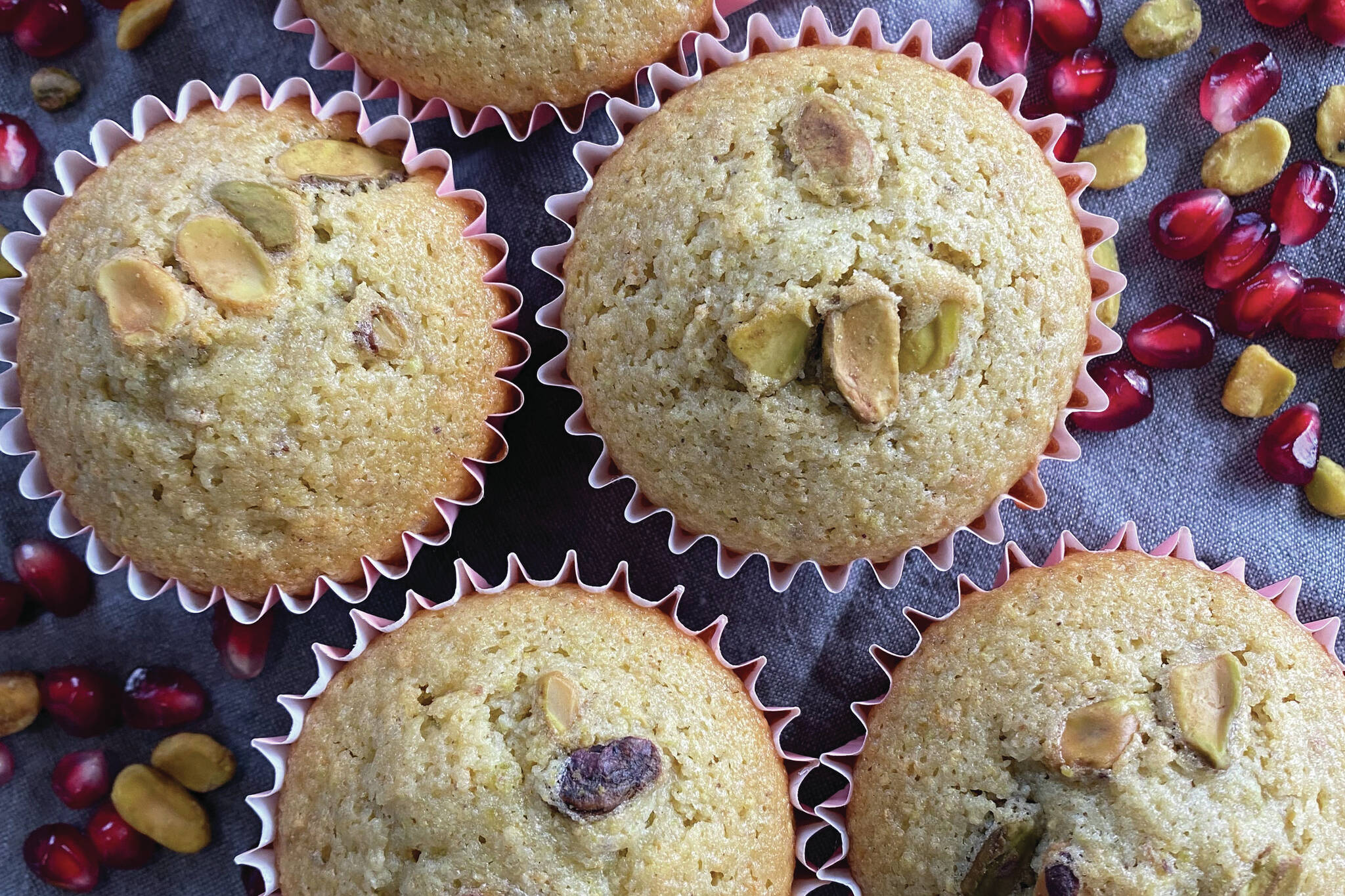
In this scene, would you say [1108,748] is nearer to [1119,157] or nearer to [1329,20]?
[1119,157]

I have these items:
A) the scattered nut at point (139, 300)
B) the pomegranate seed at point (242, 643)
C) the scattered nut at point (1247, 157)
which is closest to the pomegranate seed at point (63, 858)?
the pomegranate seed at point (242, 643)

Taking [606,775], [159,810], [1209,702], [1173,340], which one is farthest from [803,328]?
[159,810]

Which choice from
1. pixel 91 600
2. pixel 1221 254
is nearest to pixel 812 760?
pixel 1221 254

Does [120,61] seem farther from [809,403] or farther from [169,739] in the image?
[809,403]

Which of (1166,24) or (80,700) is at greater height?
(1166,24)

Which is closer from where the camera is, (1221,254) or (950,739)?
(950,739)

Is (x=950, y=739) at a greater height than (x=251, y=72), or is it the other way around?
(x=251, y=72)
